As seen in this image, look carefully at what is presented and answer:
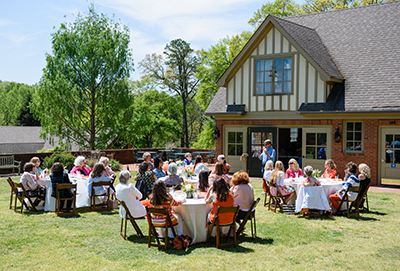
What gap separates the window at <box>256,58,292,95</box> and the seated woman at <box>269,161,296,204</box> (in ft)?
23.7

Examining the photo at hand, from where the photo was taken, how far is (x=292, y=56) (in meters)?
16.0

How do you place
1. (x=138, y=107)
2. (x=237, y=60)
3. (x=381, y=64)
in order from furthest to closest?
(x=138, y=107) → (x=237, y=60) → (x=381, y=64)

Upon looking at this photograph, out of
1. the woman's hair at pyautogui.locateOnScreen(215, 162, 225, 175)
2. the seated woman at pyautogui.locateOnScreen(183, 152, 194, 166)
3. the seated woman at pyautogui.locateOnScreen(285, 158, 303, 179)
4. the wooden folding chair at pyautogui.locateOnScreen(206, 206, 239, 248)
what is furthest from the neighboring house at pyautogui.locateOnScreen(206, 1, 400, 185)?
the wooden folding chair at pyautogui.locateOnScreen(206, 206, 239, 248)

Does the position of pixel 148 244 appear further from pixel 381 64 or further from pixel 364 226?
pixel 381 64

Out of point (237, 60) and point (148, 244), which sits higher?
point (237, 60)

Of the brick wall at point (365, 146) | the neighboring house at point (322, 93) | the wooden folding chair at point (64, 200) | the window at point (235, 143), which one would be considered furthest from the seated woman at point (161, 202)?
the window at point (235, 143)

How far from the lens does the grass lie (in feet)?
19.4

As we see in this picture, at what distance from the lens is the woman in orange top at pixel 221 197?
6876 millimetres

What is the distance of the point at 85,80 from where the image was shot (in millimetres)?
24438

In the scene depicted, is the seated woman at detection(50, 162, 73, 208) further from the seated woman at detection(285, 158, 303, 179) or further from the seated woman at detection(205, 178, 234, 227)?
the seated woman at detection(285, 158, 303, 179)

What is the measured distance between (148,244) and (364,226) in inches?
194

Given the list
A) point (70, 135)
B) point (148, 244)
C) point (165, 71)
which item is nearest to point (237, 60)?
point (148, 244)

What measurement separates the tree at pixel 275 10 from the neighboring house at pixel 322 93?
986cm

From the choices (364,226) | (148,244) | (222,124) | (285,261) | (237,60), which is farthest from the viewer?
(222,124)
